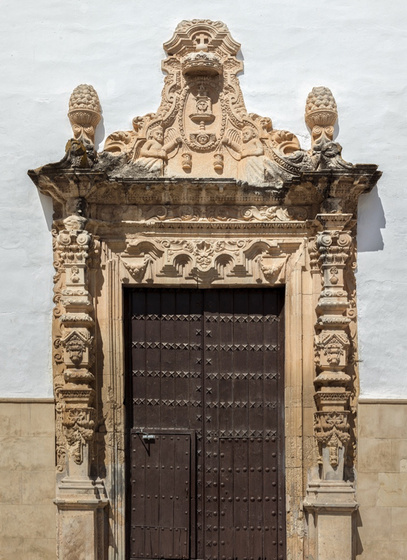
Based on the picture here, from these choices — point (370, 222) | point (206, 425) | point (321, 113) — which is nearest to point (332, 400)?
point (206, 425)

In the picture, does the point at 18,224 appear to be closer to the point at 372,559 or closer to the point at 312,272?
the point at 312,272

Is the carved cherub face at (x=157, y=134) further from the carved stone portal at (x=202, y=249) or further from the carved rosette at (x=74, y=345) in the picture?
the carved rosette at (x=74, y=345)

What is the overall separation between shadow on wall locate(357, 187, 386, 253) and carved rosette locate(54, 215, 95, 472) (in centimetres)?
224

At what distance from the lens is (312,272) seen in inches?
275

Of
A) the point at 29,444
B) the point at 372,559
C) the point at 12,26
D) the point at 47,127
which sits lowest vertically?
the point at 372,559

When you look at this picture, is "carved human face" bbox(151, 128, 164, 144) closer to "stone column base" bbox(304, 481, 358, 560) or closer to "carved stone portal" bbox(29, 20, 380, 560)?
"carved stone portal" bbox(29, 20, 380, 560)

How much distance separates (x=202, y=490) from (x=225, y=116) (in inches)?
124

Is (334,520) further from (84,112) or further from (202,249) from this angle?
(84,112)

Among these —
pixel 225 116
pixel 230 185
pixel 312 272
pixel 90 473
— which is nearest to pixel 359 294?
pixel 312 272

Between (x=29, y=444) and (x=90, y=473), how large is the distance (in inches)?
21.7

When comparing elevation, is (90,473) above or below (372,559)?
above

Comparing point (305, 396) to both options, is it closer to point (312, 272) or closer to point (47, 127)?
point (312, 272)

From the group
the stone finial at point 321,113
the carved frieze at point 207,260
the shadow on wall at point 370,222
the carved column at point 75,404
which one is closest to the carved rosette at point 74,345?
the carved column at point 75,404

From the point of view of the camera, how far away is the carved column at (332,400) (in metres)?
6.62
